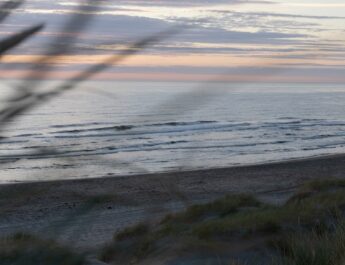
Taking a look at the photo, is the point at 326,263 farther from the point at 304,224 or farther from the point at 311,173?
the point at 311,173

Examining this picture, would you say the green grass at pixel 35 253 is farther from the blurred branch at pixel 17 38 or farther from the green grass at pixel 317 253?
the green grass at pixel 317 253

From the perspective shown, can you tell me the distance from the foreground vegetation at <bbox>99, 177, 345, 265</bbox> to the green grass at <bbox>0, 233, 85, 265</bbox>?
24 centimetres

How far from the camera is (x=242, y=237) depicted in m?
2.52

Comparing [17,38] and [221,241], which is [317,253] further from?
[17,38]

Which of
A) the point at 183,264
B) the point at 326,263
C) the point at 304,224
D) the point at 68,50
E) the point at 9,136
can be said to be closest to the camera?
the point at 68,50

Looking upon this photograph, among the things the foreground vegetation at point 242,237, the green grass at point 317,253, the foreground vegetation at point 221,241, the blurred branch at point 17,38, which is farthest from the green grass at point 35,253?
the green grass at point 317,253

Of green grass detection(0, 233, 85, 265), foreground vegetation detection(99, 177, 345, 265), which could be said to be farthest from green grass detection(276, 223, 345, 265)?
green grass detection(0, 233, 85, 265)

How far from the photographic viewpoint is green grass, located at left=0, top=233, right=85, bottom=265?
132 centimetres

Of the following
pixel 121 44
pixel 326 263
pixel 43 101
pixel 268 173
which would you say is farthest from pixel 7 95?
pixel 268 173

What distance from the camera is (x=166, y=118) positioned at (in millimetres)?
1051

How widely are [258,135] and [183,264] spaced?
3451cm

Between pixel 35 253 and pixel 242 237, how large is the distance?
4.24 feet

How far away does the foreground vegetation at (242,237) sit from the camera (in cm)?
205

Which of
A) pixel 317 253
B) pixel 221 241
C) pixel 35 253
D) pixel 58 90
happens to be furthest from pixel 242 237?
pixel 317 253
